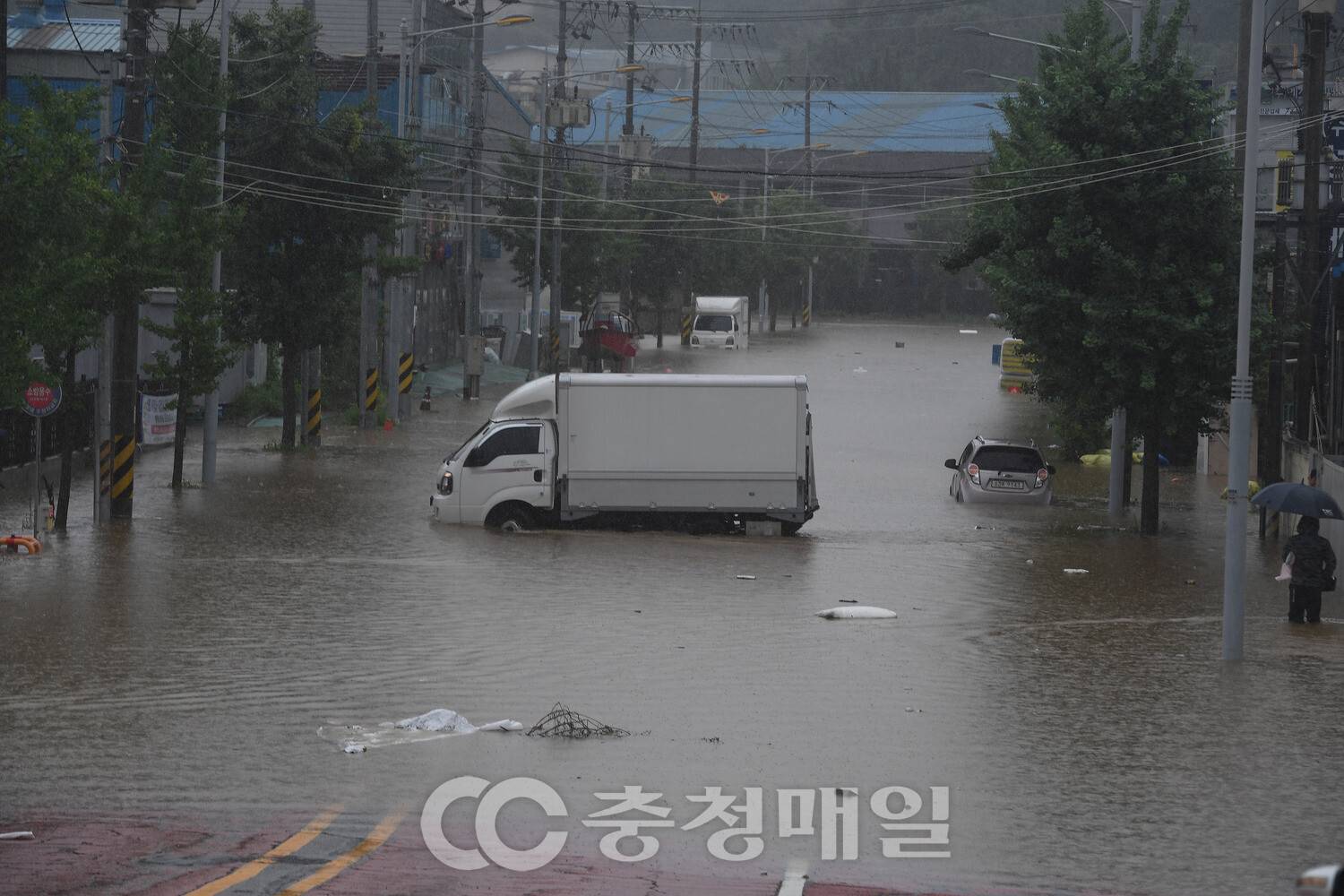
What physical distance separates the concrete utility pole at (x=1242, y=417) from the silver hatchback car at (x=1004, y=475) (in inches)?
609

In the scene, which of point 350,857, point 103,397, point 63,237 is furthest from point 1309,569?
point 103,397

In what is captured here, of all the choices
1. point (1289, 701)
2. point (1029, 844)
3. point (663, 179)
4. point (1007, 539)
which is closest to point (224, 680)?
point (1029, 844)

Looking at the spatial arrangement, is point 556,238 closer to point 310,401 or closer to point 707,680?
point 310,401

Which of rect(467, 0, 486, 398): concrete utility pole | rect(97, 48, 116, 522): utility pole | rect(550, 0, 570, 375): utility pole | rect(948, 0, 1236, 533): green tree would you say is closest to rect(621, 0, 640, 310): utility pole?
rect(550, 0, 570, 375): utility pole

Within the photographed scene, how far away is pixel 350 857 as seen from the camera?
923 centimetres

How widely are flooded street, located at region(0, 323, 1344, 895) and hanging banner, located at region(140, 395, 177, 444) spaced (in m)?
9.02

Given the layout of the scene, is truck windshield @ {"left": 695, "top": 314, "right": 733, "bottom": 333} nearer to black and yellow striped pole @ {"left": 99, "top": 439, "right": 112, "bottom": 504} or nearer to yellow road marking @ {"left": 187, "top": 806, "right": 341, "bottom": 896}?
black and yellow striped pole @ {"left": 99, "top": 439, "right": 112, "bottom": 504}

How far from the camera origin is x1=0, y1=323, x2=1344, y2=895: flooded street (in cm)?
1023

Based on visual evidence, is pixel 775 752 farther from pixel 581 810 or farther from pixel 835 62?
pixel 835 62

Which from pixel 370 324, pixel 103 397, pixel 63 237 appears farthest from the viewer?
pixel 370 324

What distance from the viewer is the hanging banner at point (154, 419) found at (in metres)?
38.6

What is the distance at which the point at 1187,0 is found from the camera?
101 feet

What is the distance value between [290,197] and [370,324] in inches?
329

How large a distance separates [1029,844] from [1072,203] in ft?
64.4
